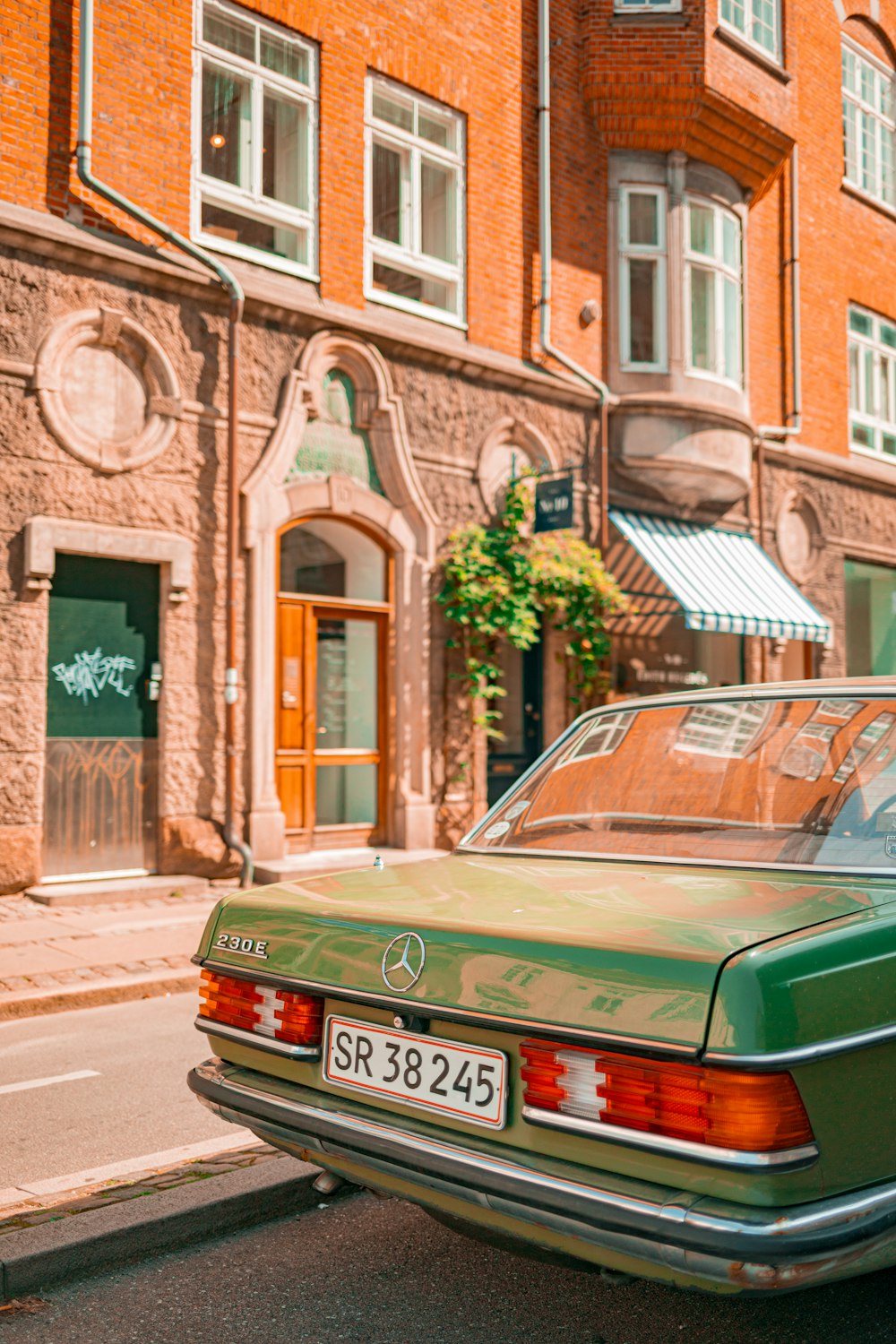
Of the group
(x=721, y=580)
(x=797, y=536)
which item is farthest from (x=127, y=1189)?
(x=797, y=536)

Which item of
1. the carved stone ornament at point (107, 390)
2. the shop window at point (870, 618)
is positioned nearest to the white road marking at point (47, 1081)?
the carved stone ornament at point (107, 390)

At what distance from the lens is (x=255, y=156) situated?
12.1m

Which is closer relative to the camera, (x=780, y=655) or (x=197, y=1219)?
(x=197, y=1219)

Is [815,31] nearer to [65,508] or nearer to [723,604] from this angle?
[723,604]

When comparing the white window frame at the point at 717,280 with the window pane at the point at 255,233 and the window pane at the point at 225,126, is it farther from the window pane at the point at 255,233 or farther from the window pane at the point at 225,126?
the window pane at the point at 225,126

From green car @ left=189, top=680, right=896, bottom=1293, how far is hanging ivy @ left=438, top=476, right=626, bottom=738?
9.31 metres

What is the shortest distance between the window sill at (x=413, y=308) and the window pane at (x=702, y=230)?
13.8 ft

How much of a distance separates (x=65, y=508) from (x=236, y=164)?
4.08 m

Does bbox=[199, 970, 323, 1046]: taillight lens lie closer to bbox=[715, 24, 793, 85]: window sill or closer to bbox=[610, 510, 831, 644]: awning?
bbox=[610, 510, 831, 644]: awning

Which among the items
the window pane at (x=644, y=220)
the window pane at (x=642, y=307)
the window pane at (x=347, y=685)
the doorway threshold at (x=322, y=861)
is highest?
the window pane at (x=644, y=220)

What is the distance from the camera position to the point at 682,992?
2400 millimetres

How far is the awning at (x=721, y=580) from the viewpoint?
48.4ft

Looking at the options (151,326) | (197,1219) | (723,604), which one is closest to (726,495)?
(723,604)

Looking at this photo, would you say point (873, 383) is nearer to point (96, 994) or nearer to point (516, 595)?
point (516, 595)
